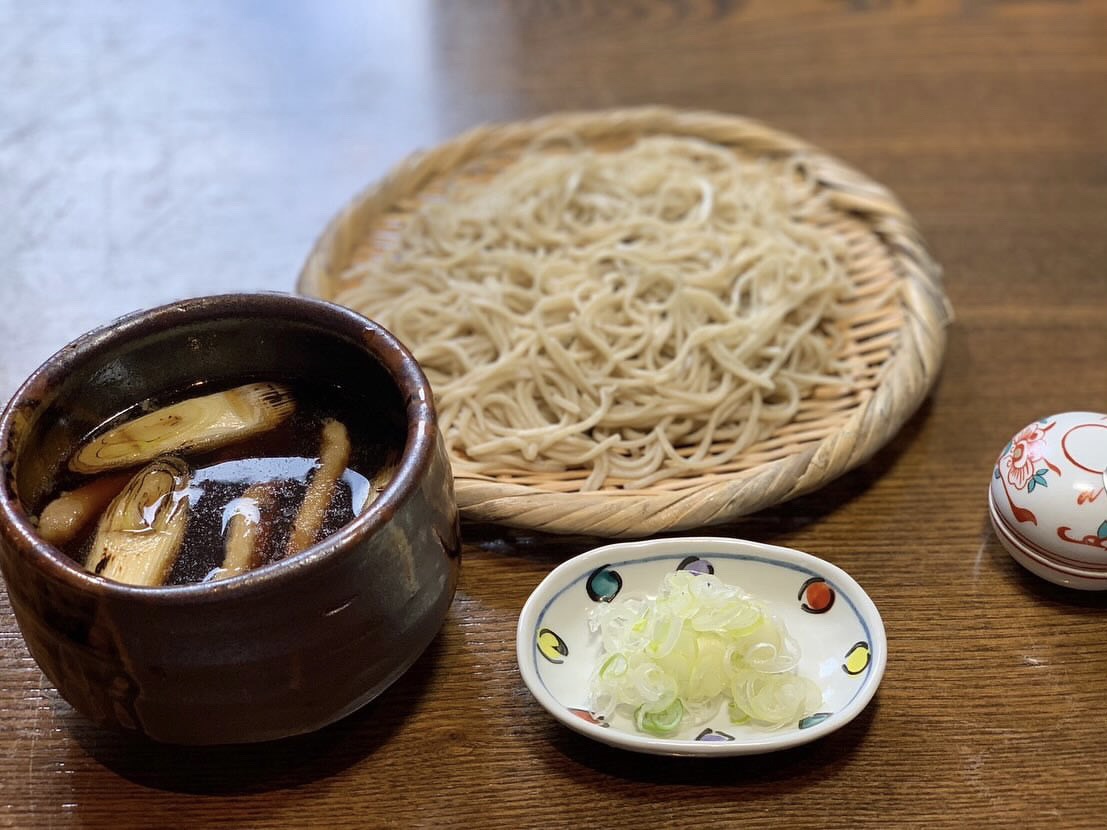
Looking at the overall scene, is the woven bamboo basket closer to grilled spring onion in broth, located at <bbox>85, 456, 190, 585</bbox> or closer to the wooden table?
the wooden table

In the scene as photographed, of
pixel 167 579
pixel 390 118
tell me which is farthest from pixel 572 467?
pixel 390 118

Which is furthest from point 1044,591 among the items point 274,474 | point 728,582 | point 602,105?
point 602,105

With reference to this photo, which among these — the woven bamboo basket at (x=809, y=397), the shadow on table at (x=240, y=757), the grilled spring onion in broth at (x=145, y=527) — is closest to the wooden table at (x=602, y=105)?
the shadow on table at (x=240, y=757)

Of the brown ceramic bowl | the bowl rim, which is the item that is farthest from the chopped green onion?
the bowl rim

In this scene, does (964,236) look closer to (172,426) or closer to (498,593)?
(498,593)

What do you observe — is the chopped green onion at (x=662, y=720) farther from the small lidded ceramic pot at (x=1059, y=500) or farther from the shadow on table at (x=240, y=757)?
the small lidded ceramic pot at (x=1059, y=500)

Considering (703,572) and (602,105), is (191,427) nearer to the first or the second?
(703,572)
